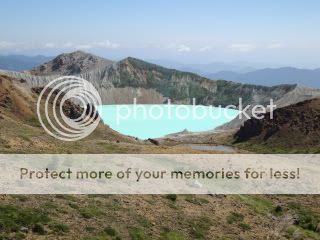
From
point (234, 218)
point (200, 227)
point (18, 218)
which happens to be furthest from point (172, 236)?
point (18, 218)

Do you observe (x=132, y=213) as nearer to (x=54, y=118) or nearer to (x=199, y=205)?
(x=199, y=205)

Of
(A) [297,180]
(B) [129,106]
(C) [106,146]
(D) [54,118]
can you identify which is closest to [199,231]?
(A) [297,180]

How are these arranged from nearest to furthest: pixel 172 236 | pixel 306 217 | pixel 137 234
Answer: pixel 137 234 → pixel 172 236 → pixel 306 217

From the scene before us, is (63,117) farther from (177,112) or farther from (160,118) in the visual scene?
(177,112)

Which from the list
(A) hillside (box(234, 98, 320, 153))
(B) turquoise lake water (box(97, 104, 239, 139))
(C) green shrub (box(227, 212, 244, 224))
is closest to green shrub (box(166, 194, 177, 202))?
(C) green shrub (box(227, 212, 244, 224))

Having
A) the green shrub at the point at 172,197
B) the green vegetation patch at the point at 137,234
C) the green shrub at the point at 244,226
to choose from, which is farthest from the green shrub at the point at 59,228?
the green shrub at the point at 244,226

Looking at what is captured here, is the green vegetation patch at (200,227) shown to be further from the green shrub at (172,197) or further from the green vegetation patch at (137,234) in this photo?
the green shrub at (172,197)
